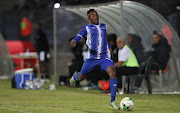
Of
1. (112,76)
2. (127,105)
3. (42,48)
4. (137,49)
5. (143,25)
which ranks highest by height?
(143,25)

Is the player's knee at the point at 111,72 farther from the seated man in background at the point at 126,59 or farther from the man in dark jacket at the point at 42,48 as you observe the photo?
the man in dark jacket at the point at 42,48

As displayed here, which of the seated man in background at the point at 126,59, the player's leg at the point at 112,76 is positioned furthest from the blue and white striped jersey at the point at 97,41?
the seated man in background at the point at 126,59

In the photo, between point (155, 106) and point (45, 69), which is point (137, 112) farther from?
point (45, 69)

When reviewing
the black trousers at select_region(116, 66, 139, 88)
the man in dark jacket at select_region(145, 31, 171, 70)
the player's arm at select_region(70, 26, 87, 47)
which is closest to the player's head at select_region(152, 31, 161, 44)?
the man in dark jacket at select_region(145, 31, 171, 70)

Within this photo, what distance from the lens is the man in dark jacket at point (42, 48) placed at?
22.8m

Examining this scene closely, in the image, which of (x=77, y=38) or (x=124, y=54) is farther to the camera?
(x=124, y=54)

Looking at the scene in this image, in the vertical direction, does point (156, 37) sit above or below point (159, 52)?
above

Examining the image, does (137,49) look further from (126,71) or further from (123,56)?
(126,71)

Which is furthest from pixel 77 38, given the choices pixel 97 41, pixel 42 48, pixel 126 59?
pixel 42 48

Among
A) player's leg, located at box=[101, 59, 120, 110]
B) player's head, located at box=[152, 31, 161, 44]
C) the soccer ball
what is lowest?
the soccer ball

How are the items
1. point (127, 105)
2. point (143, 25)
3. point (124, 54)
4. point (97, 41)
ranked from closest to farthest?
point (127, 105), point (97, 41), point (124, 54), point (143, 25)

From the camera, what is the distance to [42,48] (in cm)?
2298

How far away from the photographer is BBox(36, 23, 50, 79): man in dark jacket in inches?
898

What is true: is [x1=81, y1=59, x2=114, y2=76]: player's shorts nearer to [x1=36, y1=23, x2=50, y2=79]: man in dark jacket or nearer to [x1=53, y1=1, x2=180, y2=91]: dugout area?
[x1=53, y1=1, x2=180, y2=91]: dugout area
